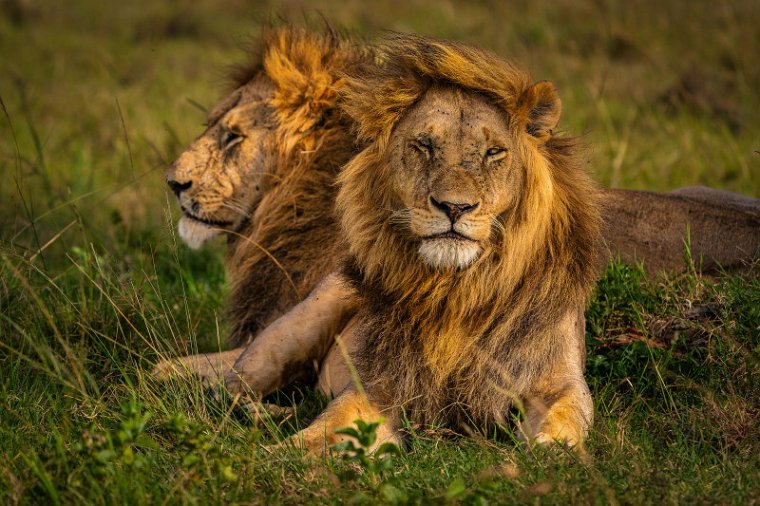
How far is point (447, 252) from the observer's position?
357 cm

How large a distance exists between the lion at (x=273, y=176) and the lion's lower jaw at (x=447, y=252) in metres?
1.39

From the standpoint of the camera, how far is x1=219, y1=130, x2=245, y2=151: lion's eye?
515cm

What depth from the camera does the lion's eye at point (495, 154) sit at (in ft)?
12.2

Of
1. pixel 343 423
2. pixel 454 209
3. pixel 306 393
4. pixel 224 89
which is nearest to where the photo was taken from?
pixel 454 209

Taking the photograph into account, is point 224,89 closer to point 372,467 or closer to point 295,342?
point 295,342

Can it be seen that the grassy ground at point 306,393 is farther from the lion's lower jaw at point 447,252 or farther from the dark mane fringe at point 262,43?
the lion's lower jaw at point 447,252

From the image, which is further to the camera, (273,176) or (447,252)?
(273,176)

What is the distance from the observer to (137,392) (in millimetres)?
3938

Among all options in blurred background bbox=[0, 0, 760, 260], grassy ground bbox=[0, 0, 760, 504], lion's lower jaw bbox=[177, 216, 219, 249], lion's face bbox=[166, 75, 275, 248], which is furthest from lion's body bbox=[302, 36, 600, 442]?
blurred background bbox=[0, 0, 760, 260]

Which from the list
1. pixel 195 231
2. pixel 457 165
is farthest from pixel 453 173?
pixel 195 231

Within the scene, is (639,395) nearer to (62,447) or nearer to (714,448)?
(714,448)

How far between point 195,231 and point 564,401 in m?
2.18

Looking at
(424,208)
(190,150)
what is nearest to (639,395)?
(424,208)

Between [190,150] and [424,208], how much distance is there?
1910mm
